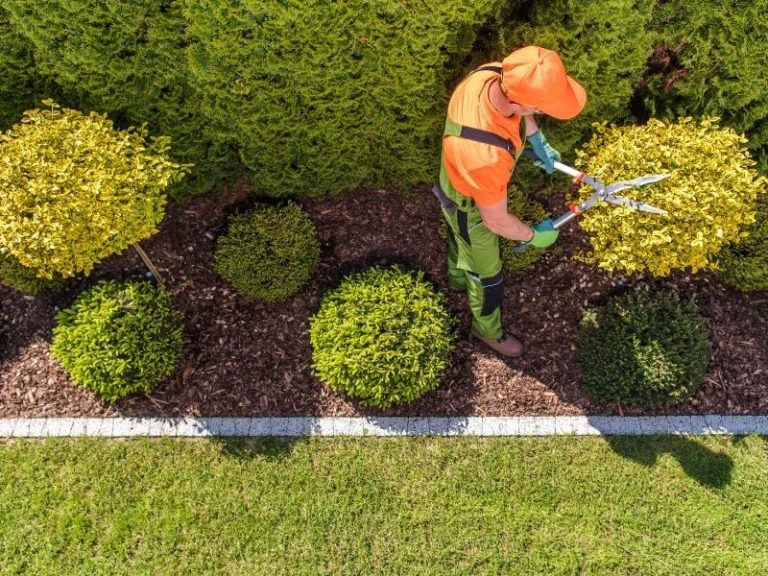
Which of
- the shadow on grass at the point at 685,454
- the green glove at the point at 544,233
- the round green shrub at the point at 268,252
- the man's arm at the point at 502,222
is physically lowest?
the shadow on grass at the point at 685,454

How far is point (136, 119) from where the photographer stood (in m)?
5.89

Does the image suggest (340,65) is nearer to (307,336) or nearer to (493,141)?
(493,141)

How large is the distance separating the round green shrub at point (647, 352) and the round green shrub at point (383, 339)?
5.15 ft

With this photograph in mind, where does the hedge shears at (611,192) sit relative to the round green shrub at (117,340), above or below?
above

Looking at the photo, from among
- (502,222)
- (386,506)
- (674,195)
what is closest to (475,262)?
(502,222)

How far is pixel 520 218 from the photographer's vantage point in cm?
629

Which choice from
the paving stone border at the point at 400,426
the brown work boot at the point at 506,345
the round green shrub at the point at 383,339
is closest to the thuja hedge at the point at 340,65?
the round green shrub at the point at 383,339

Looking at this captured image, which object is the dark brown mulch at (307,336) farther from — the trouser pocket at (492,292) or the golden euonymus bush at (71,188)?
the golden euonymus bush at (71,188)

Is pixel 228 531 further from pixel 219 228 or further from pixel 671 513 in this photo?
pixel 671 513

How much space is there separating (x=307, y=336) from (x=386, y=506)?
6.35ft

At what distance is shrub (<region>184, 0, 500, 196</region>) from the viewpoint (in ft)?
16.3

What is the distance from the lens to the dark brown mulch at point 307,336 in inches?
252

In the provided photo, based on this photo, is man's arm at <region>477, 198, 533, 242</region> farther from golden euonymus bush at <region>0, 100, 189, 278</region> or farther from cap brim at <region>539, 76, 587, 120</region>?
golden euonymus bush at <region>0, 100, 189, 278</region>

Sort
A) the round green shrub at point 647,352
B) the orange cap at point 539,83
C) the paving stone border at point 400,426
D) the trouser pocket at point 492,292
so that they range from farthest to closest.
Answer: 1. the paving stone border at point 400,426
2. the round green shrub at point 647,352
3. the trouser pocket at point 492,292
4. the orange cap at point 539,83
